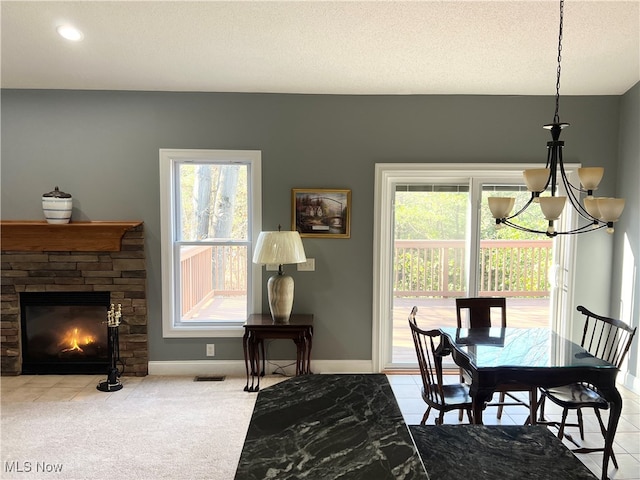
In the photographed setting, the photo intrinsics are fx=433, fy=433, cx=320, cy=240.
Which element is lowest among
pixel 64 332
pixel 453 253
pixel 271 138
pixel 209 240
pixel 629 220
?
pixel 64 332

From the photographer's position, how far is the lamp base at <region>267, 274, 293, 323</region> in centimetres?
369

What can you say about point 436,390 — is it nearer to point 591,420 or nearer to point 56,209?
point 591,420

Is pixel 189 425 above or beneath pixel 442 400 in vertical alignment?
beneath

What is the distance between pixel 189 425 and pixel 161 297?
51.8 inches

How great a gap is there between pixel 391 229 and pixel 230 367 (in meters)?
2.01

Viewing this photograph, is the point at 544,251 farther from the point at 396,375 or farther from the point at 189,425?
the point at 189,425

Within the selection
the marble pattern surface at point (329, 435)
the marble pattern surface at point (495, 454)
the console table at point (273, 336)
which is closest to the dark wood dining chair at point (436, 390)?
the marble pattern surface at point (495, 454)

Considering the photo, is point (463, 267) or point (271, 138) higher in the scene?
point (271, 138)

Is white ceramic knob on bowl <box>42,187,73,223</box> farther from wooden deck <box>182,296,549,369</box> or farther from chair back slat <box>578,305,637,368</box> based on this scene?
chair back slat <box>578,305,637,368</box>

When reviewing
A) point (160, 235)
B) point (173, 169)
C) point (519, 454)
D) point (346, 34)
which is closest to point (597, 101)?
point (346, 34)

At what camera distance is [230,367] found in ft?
13.4

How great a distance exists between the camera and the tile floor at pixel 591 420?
2678 millimetres

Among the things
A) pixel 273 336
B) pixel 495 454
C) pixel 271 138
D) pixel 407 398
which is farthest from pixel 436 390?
pixel 271 138

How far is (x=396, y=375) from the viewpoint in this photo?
13.5 feet
